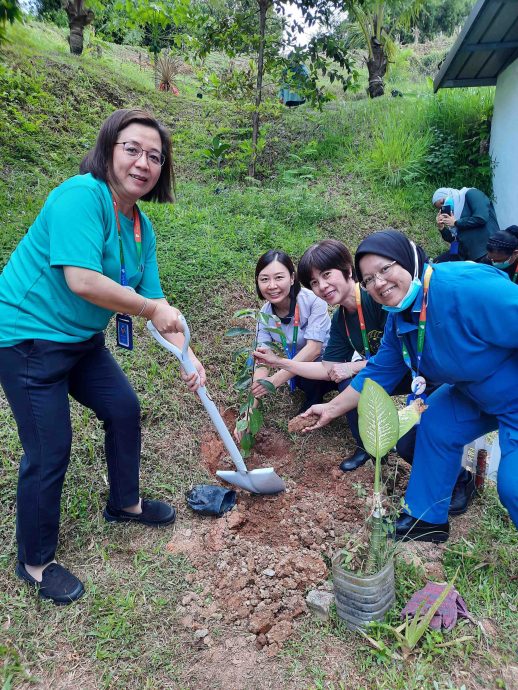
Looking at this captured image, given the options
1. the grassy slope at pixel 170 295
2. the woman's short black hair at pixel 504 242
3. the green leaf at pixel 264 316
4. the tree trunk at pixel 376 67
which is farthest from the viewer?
the tree trunk at pixel 376 67

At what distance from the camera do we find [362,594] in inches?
67.2

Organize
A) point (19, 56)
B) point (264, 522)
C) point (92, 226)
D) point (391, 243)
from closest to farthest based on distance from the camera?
1. point (92, 226)
2. point (391, 243)
3. point (264, 522)
4. point (19, 56)

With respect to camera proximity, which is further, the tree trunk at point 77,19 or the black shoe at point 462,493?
the tree trunk at point 77,19

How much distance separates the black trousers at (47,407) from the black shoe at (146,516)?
38 centimetres

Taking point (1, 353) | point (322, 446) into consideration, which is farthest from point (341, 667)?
point (1, 353)

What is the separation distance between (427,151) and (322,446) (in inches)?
213

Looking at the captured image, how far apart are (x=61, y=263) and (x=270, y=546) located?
150 centimetres

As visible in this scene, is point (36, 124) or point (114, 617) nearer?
point (114, 617)

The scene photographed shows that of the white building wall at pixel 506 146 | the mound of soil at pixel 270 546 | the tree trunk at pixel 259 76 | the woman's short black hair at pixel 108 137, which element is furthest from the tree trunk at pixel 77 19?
the mound of soil at pixel 270 546

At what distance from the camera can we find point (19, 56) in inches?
270

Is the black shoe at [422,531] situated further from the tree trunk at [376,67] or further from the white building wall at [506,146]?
the tree trunk at [376,67]

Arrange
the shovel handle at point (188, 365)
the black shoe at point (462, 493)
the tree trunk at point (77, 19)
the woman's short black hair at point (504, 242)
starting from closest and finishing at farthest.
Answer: the shovel handle at point (188, 365) → the black shoe at point (462, 493) → the woman's short black hair at point (504, 242) → the tree trunk at point (77, 19)

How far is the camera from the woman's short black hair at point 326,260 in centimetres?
260

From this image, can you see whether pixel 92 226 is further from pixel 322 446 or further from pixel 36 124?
pixel 36 124
